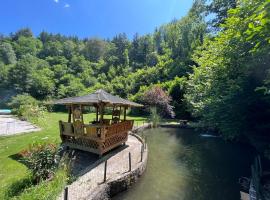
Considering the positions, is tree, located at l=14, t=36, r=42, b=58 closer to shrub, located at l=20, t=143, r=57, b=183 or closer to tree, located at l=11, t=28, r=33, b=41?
tree, located at l=11, t=28, r=33, b=41

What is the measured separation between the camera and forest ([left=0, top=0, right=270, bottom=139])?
295 inches

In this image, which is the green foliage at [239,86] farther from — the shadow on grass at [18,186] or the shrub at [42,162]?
the shadow on grass at [18,186]

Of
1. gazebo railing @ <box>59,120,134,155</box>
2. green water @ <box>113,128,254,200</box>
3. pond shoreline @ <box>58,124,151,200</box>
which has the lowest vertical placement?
green water @ <box>113,128,254,200</box>

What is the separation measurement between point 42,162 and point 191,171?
644cm

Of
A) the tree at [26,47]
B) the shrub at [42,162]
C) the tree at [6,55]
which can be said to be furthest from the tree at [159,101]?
the tree at [26,47]

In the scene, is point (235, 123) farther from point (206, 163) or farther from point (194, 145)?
point (194, 145)

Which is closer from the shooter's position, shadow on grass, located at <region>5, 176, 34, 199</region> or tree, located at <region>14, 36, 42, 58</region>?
shadow on grass, located at <region>5, 176, 34, 199</region>

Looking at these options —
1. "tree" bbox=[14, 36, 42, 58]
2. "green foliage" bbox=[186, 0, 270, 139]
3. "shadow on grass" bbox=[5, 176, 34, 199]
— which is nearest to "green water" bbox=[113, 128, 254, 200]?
"green foliage" bbox=[186, 0, 270, 139]

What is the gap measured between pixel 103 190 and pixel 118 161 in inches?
99.8

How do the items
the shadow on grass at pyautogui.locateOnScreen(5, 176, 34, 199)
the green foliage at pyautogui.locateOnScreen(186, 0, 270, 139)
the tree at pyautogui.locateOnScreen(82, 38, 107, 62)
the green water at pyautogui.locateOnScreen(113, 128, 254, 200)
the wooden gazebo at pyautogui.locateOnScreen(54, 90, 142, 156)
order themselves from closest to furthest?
the shadow on grass at pyautogui.locateOnScreen(5, 176, 34, 199) < the green water at pyautogui.locateOnScreen(113, 128, 254, 200) < the green foliage at pyautogui.locateOnScreen(186, 0, 270, 139) < the wooden gazebo at pyautogui.locateOnScreen(54, 90, 142, 156) < the tree at pyautogui.locateOnScreen(82, 38, 107, 62)

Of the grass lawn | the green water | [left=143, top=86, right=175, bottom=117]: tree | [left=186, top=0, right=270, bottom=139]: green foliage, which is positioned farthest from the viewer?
[left=143, top=86, right=175, bottom=117]: tree

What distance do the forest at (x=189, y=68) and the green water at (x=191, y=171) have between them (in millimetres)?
1566

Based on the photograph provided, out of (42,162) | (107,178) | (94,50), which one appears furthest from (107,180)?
(94,50)

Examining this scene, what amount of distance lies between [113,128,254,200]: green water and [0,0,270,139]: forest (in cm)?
157
